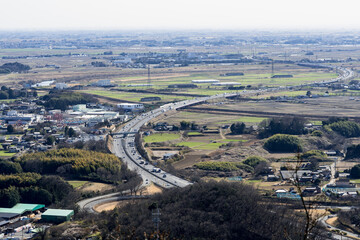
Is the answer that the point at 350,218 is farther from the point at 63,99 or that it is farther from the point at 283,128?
the point at 63,99

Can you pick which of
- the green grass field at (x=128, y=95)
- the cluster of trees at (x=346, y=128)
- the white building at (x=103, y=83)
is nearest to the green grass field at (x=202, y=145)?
the cluster of trees at (x=346, y=128)

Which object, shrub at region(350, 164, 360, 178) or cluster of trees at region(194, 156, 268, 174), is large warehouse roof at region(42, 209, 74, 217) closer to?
cluster of trees at region(194, 156, 268, 174)

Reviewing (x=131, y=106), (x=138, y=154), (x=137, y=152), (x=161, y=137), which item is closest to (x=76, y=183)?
(x=138, y=154)

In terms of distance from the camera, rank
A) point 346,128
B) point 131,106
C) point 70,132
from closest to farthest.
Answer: point 70,132
point 346,128
point 131,106

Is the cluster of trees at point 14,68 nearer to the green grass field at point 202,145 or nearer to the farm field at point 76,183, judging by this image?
the green grass field at point 202,145

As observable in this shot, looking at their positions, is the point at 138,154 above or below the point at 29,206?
below

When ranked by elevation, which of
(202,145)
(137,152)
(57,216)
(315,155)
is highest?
(57,216)

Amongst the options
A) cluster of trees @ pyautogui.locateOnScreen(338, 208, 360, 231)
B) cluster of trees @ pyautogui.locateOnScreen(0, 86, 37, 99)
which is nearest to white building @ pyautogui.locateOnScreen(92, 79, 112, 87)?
cluster of trees @ pyautogui.locateOnScreen(0, 86, 37, 99)
